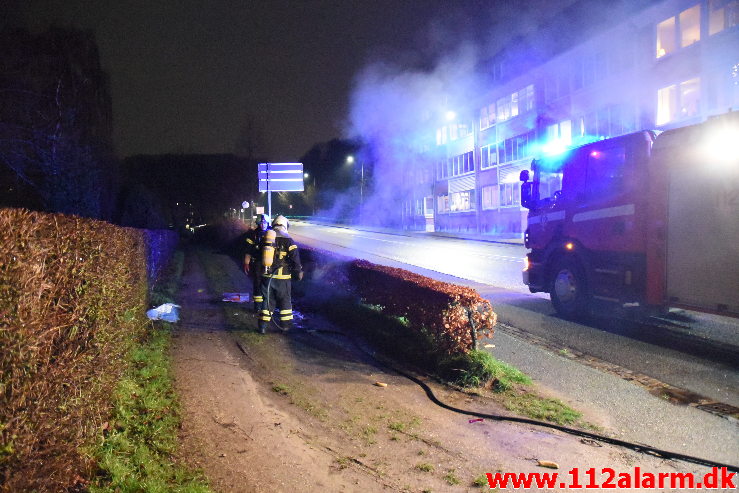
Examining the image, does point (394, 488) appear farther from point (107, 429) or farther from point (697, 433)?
point (697, 433)

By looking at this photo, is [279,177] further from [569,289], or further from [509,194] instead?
[509,194]

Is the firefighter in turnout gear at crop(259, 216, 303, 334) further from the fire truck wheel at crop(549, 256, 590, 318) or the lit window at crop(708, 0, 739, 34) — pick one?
the lit window at crop(708, 0, 739, 34)

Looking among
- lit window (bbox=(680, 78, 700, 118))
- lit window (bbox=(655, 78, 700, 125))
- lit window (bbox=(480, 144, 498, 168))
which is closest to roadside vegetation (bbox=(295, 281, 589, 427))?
lit window (bbox=(680, 78, 700, 118))

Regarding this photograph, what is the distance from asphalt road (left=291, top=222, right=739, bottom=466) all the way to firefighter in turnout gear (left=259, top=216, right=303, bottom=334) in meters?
→ 3.18

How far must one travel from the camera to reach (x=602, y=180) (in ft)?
28.1

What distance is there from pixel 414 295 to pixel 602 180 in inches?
159

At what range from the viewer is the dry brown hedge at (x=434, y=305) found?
592 centimetres

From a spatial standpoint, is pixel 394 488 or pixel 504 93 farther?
pixel 504 93

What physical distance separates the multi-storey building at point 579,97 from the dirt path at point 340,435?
252 inches

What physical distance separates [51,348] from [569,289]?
27.7 ft

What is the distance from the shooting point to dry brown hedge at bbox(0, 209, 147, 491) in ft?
7.29

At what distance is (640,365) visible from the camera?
252 inches

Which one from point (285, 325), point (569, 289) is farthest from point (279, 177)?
point (569, 289)

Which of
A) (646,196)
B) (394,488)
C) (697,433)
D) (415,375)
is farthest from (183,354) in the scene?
(646,196)
